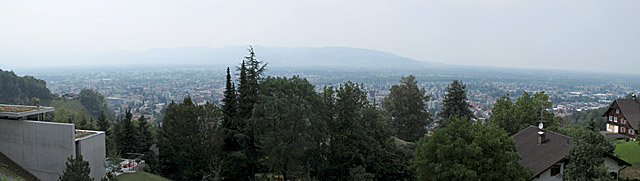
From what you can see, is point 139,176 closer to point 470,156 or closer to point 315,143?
point 315,143

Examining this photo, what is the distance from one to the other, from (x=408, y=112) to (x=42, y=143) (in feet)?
98.3

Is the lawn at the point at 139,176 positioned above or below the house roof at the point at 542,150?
below

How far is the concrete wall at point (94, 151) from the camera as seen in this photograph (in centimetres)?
1645

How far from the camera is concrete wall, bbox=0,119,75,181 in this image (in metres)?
15.9

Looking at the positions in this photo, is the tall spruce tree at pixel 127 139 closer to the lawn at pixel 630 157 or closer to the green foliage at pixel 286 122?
the green foliage at pixel 286 122

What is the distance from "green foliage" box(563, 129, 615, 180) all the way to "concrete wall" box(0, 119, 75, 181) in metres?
19.0

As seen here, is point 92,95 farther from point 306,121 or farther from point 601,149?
point 601,149

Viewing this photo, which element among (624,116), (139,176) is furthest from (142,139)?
(624,116)

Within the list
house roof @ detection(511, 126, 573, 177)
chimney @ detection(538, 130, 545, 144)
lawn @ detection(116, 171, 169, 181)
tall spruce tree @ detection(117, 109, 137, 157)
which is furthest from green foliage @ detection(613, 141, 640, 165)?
tall spruce tree @ detection(117, 109, 137, 157)

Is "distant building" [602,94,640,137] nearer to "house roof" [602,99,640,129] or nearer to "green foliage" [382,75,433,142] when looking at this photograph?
"house roof" [602,99,640,129]

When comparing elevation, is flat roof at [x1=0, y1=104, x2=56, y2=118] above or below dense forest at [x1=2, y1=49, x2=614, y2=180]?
above

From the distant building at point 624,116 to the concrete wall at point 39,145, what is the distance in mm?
41431

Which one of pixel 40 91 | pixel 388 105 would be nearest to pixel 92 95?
pixel 40 91

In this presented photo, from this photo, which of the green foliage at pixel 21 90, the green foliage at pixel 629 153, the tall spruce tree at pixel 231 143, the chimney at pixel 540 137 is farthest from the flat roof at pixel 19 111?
the green foliage at pixel 21 90
